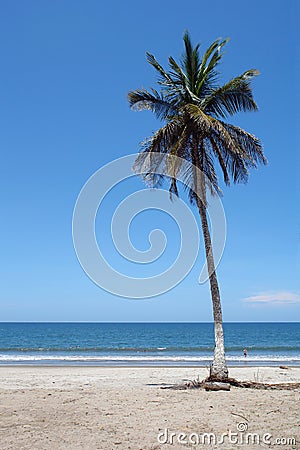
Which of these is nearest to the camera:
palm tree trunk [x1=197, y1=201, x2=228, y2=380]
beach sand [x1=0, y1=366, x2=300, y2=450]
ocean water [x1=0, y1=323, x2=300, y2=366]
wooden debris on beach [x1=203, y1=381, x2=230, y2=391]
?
beach sand [x1=0, y1=366, x2=300, y2=450]

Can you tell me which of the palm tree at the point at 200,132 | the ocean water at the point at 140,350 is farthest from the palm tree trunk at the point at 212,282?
the ocean water at the point at 140,350

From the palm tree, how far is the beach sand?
292cm

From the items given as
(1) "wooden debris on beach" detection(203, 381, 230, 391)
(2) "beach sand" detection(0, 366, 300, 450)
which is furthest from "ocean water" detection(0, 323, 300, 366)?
(2) "beach sand" detection(0, 366, 300, 450)

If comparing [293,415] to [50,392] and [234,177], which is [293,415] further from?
[234,177]

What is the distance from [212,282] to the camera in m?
12.6

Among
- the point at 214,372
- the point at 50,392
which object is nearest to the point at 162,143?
the point at 214,372

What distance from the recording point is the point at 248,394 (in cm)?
1059

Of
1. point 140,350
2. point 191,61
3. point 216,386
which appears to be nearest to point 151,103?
point 191,61

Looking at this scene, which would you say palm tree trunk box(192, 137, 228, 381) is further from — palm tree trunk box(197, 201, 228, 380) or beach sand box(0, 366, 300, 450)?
beach sand box(0, 366, 300, 450)

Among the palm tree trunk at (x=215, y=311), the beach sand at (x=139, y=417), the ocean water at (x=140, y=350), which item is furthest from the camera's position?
the ocean water at (x=140, y=350)

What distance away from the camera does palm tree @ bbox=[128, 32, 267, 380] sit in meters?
12.6

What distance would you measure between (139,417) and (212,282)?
515cm

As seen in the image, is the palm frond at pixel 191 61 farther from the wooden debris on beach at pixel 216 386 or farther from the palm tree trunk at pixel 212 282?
the wooden debris on beach at pixel 216 386

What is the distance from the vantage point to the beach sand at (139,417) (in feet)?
22.1
